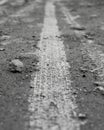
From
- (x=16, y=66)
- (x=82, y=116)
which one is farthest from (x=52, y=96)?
(x=16, y=66)

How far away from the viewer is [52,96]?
301cm

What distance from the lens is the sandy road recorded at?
2.45m

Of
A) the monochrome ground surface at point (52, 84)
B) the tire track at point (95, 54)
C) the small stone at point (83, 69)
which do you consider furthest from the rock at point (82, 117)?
the small stone at point (83, 69)

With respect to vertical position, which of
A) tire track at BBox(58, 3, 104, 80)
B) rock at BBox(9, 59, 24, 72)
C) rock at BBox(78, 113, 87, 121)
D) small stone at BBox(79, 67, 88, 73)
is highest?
rock at BBox(78, 113, 87, 121)

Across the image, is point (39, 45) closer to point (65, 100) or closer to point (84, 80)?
point (84, 80)

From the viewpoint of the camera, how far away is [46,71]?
12.7 feet

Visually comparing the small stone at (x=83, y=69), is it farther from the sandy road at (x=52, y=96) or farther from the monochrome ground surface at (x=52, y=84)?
the sandy road at (x=52, y=96)

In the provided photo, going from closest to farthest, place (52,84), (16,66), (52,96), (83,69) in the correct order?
(52,96), (52,84), (16,66), (83,69)

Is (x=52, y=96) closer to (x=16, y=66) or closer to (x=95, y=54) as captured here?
(x=16, y=66)

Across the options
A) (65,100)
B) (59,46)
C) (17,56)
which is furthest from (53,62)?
(65,100)

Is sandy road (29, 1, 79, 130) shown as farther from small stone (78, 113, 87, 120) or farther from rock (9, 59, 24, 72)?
rock (9, 59, 24, 72)

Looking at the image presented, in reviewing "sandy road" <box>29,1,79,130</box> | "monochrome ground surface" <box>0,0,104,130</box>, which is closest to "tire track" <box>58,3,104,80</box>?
"monochrome ground surface" <box>0,0,104,130</box>

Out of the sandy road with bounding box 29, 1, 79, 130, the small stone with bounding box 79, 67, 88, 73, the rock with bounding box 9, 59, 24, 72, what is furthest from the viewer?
the small stone with bounding box 79, 67, 88, 73

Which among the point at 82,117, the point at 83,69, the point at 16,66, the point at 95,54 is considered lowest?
the point at 95,54
